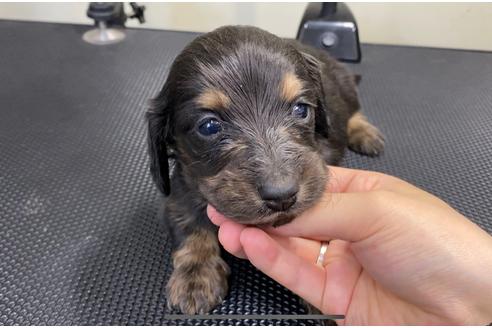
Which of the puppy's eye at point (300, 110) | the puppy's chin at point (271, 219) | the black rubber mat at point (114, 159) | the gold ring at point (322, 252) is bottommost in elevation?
the black rubber mat at point (114, 159)

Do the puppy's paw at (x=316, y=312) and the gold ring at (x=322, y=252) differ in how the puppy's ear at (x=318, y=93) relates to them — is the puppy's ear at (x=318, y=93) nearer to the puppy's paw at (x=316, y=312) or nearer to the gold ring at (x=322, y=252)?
the gold ring at (x=322, y=252)

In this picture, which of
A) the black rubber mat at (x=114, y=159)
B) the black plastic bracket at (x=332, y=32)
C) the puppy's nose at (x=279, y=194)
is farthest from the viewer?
the black plastic bracket at (x=332, y=32)

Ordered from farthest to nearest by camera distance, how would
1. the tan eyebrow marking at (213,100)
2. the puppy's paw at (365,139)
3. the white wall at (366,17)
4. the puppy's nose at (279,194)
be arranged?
the white wall at (366,17) < the puppy's paw at (365,139) < the tan eyebrow marking at (213,100) < the puppy's nose at (279,194)

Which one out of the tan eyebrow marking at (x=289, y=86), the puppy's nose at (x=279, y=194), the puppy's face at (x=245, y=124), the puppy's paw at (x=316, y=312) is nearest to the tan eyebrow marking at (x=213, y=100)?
the puppy's face at (x=245, y=124)

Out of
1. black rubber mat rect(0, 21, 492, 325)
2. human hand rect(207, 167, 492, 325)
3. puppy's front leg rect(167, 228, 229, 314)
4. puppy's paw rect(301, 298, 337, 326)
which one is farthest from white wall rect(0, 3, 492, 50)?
puppy's paw rect(301, 298, 337, 326)

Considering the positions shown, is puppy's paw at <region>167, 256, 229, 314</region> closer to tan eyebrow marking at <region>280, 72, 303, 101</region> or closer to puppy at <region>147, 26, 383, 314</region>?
puppy at <region>147, 26, 383, 314</region>

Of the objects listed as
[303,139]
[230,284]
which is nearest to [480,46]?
[303,139]
